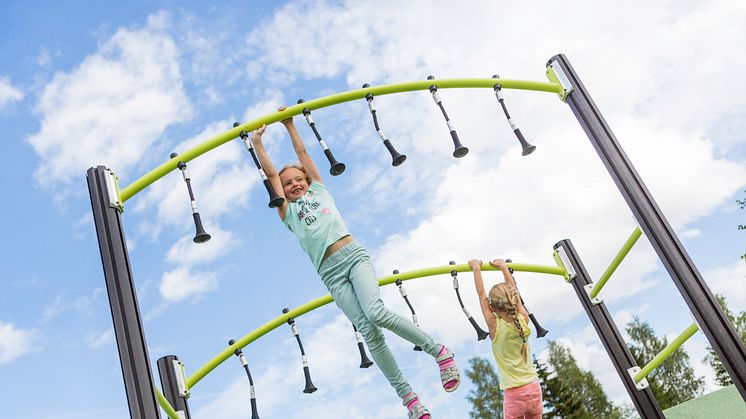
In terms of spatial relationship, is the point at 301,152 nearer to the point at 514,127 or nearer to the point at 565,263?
the point at 514,127

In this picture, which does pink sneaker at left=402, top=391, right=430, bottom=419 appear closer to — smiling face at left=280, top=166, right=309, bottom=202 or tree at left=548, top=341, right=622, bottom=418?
smiling face at left=280, top=166, right=309, bottom=202

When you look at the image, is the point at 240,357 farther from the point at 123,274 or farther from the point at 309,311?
the point at 123,274

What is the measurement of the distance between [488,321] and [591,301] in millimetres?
1524

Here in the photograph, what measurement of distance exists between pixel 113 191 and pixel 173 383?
5.42 feet

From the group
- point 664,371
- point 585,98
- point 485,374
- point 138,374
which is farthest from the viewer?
point 664,371

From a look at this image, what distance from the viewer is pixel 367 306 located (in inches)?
164

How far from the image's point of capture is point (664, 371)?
3025cm

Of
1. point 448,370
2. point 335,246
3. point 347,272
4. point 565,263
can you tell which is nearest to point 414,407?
point 448,370

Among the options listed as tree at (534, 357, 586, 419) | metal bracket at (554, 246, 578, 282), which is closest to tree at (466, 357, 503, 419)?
tree at (534, 357, 586, 419)

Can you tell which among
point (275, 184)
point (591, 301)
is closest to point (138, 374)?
point (275, 184)

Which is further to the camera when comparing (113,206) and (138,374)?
(113,206)

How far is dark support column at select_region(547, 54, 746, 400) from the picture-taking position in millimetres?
4371

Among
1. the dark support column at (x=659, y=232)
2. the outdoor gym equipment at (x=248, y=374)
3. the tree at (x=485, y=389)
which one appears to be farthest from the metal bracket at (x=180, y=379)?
the tree at (x=485, y=389)

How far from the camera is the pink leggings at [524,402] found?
16.7 ft
